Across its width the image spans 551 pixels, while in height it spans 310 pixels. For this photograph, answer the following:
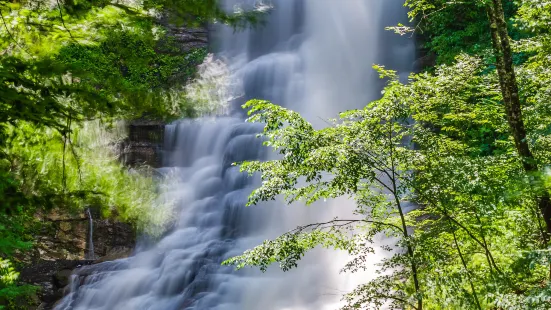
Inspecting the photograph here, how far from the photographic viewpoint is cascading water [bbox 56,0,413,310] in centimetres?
1002

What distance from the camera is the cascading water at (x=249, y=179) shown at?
10.0m

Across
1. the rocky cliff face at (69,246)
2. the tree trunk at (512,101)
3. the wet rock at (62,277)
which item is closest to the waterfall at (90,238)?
the rocky cliff face at (69,246)

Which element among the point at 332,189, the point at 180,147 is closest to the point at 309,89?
the point at 180,147

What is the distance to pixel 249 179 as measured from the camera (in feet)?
43.6

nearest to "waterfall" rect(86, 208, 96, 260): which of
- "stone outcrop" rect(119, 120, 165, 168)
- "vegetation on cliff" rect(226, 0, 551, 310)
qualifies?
"stone outcrop" rect(119, 120, 165, 168)

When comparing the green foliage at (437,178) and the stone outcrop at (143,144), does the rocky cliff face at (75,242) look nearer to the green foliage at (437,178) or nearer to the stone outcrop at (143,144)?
the stone outcrop at (143,144)

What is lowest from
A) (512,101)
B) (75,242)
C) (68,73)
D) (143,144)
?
(75,242)

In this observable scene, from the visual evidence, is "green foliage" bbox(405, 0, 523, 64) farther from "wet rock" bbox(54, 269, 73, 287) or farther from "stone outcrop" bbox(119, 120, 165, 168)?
"wet rock" bbox(54, 269, 73, 287)

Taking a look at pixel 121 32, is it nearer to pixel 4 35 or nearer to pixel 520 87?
pixel 4 35

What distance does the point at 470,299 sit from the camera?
3.99 m

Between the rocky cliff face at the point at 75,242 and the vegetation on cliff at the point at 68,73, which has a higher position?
the vegetation on cliff at the point at 68,73

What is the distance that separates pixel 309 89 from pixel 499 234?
11.2 m

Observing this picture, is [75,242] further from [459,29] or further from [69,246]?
[459,29]

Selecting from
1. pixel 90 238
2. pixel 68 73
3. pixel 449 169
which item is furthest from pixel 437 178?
pixel 90 238
